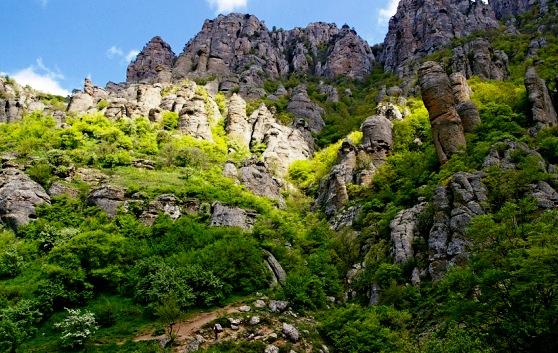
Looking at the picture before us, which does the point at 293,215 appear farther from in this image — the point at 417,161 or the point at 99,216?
the point at 99,216

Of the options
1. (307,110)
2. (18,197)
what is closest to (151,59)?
(307,110)

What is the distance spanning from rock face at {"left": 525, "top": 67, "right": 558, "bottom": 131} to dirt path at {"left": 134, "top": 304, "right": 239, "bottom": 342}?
33384mm

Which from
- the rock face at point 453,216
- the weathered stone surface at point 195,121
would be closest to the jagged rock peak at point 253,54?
the weathered stone surface at point 195,121

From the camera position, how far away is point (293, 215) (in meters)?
50.8

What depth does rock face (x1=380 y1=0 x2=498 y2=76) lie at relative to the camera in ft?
333

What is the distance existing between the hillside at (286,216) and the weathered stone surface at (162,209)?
0.18 meters

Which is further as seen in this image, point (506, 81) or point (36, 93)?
point (36, 93)

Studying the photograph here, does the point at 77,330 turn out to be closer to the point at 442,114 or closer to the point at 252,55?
the point at 442,114

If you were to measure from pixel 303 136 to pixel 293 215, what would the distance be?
25543 mm

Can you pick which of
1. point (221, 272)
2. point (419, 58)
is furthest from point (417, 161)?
point (419, 58)

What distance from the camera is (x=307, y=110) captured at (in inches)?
3290

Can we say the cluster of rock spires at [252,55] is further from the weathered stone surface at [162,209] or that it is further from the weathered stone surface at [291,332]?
the weathered stone surface at [291,332]

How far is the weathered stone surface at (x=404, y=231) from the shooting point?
35469 mm

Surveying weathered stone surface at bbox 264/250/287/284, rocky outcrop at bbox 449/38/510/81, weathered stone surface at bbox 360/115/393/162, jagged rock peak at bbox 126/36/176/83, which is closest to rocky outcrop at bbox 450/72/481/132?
weathered stone surface at bbox 360/115/393/162
